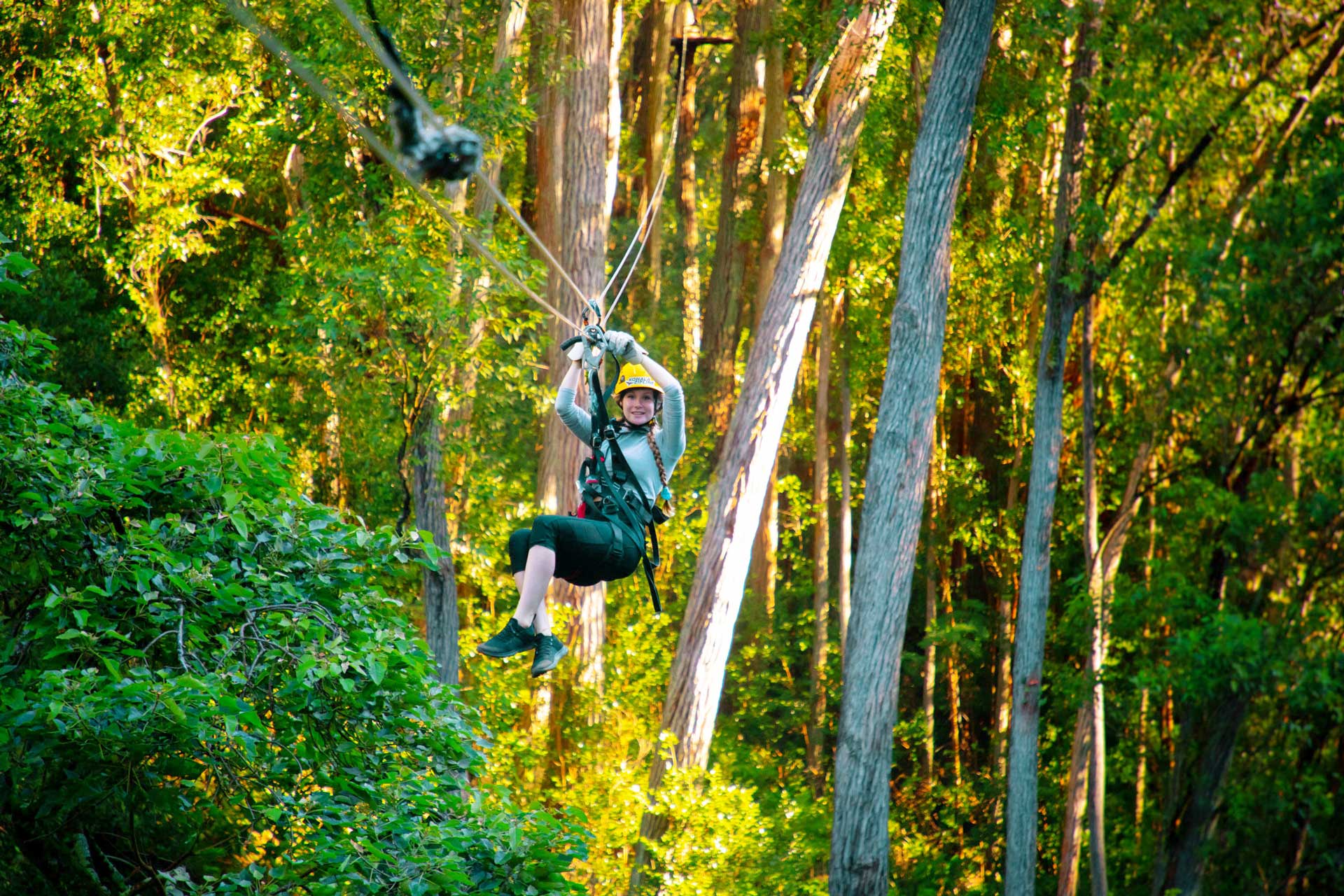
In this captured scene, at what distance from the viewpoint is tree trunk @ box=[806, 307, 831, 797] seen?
16.7 metres

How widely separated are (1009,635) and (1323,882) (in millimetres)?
4597

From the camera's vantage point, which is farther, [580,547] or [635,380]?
[635,380]

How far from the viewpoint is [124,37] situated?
1274 centimetres

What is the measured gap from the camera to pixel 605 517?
611 cm

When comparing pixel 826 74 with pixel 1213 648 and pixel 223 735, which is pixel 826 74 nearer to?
pixel 1213 648

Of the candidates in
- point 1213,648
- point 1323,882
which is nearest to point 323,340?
point 1213,648

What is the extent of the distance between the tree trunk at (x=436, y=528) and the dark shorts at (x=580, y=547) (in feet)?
12.2

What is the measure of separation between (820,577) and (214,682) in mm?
13170


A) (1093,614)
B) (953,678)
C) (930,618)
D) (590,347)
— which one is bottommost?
(953,678)

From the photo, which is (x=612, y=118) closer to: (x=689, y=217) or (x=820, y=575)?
(x=689, y=217)

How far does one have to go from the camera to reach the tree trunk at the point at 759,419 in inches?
423

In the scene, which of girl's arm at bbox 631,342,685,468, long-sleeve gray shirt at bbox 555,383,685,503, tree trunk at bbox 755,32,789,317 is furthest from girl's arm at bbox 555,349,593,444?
tree trunk at bbox 755,32,789,317

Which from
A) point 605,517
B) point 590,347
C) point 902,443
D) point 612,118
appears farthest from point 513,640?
point 612,118

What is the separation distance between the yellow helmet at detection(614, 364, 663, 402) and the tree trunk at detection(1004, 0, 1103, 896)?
704cm
